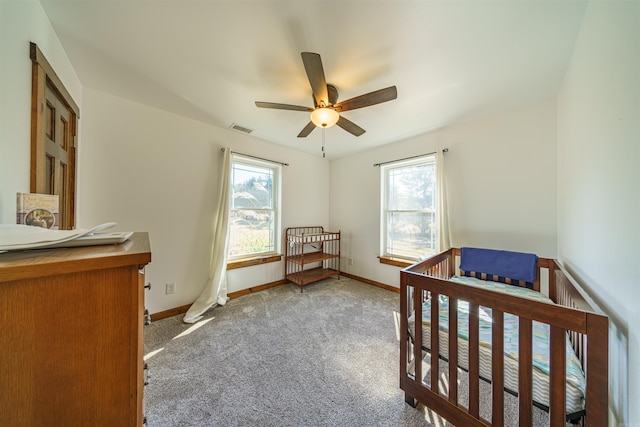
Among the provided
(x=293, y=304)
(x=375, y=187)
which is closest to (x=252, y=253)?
(x=293, y=304)

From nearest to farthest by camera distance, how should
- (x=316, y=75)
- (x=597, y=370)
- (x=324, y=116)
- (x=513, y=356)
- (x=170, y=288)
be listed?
1. (x=597, y=370)
2. (x=513, y=356)
3. (x=316, y=75)
4. (x=324, y=116)
5. (x=170, y=288)

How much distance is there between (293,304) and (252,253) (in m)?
0.99

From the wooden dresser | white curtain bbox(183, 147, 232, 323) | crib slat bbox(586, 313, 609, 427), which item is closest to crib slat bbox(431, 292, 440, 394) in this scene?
crib slat bbox(586, 313, 609, 427)

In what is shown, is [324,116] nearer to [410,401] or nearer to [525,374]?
[525,374]

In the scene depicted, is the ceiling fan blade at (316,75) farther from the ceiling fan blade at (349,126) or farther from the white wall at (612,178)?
the white wall at (612,178)

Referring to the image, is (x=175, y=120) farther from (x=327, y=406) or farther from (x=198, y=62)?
(x=327, y=406)

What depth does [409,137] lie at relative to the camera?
3.04 metres

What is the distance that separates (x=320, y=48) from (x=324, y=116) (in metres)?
0.47

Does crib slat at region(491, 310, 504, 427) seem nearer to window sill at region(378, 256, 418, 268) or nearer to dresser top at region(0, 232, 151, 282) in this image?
dresser top at region(0, 232, 151, 282)

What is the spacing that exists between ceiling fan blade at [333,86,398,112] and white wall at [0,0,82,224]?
1.73m

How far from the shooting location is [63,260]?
0.50 meters

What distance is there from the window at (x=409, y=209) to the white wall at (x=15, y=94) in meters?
3.38

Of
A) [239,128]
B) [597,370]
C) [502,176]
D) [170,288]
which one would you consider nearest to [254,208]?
[239,128]

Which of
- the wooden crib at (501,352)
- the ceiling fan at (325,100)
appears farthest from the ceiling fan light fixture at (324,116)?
the wooden crib at (501,352)
